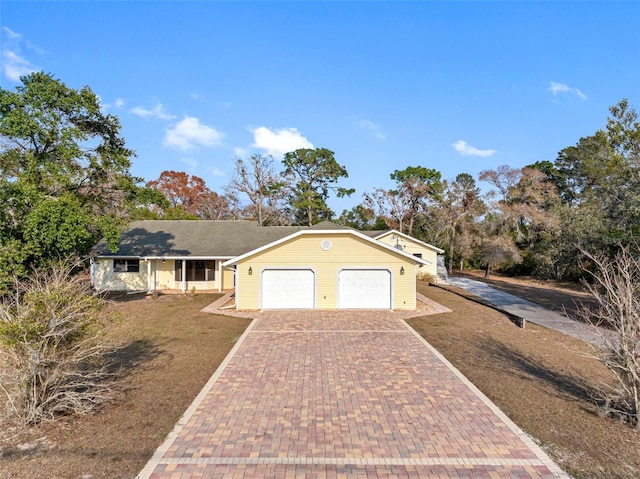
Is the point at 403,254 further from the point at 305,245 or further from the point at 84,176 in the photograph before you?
the point at 84,176

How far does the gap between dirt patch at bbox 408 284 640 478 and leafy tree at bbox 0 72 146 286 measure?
47.2 ft

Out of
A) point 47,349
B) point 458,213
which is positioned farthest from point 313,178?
point 47,349

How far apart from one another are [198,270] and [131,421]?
1750 cm

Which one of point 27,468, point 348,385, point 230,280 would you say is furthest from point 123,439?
point 230,280

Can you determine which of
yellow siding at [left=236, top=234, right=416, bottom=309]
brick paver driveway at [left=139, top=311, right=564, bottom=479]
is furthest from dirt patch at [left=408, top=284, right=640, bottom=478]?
yellow siding at [left=236, top=234, right=416, bottom=309]

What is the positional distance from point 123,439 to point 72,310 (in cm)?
247

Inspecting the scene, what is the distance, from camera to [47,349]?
256 inches

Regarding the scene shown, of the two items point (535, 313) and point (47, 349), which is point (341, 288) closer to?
point (535, 313)

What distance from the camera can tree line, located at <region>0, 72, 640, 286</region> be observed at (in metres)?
14.9

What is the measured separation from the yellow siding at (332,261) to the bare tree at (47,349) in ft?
34.5

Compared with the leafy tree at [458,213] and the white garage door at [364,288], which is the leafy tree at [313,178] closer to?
the leafy tree at [458,213]

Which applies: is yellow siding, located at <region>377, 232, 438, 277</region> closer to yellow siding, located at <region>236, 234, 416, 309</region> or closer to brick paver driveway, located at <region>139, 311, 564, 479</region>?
yellow siding, located at <region>236, 234, 416, 309</region>

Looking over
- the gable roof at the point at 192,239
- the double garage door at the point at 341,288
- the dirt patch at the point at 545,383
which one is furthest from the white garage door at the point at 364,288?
the gable roof at the point at 192,239

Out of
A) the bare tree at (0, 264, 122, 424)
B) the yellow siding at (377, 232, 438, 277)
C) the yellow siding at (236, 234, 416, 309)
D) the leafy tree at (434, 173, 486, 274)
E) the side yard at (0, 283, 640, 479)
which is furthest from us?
the leafy tree at (434, 173, 486, 274)
